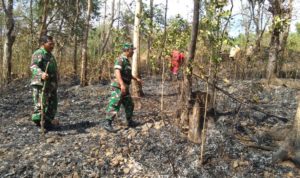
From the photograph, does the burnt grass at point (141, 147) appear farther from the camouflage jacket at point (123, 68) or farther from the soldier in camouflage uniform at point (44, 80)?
the camouflage jacket at point (123, 68)

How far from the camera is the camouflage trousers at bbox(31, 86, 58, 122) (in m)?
6.45

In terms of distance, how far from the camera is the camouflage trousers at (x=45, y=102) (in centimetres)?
645

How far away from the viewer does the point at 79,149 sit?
6.00 m

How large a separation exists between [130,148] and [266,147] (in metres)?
2.26

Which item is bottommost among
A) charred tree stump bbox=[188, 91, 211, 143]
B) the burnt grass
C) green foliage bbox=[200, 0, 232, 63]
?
the burnt grass

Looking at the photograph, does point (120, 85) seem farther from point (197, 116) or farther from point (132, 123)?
point (197, 116)

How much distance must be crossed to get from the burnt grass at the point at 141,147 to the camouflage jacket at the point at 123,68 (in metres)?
0.91

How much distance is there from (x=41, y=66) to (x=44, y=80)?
28 centimetres

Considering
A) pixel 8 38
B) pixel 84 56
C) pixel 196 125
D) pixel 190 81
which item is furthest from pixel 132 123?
pixel 8 38

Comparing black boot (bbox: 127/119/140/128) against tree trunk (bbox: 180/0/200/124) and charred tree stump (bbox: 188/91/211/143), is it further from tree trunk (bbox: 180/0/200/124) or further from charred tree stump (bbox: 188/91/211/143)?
charred tree stump (bbox: 188/91/211/143)

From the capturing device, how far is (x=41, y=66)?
21.0 feet

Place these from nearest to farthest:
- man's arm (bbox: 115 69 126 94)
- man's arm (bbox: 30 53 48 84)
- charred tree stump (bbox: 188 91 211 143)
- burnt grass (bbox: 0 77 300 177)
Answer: burnt grass (bbox: 0 77 300 177) < charred tree stump (bbox: 188 91 211 143) < man's arm (bbox: 30 53 48 84) < man's arm (bbox: 115 69 126 94)

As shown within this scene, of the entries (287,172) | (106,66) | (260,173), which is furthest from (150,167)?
(106,66)

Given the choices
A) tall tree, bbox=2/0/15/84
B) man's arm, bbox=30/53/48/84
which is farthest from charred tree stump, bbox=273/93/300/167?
tall tree, bbox=2/0/15/84
